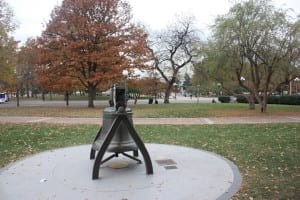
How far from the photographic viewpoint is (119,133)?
599 cm

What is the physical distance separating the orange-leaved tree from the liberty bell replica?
18774 millimetres

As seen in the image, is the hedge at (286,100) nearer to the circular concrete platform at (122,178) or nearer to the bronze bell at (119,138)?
the circular concrete platform at (122,178)

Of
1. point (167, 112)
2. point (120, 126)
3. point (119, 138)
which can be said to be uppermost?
point (120, 126)

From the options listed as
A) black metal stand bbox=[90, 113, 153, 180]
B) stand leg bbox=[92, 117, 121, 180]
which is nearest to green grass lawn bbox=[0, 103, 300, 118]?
black metal stand bbox=[90, 113, 153, 180]

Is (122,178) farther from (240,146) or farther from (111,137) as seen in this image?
(240,146)

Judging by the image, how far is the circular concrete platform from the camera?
4.63 meters

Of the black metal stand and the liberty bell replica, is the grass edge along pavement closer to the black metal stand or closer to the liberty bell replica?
the black metal stand

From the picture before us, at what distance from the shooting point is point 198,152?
299 inches

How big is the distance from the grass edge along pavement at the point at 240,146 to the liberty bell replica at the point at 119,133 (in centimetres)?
206

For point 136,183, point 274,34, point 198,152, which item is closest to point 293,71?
point 274,34

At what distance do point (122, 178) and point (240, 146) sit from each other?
13.6 ft

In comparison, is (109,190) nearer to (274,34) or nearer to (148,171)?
(148,171)

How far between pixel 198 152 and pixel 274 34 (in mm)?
14667

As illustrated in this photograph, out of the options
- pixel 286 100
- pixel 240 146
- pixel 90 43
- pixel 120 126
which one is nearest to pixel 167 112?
pixel 90 43
